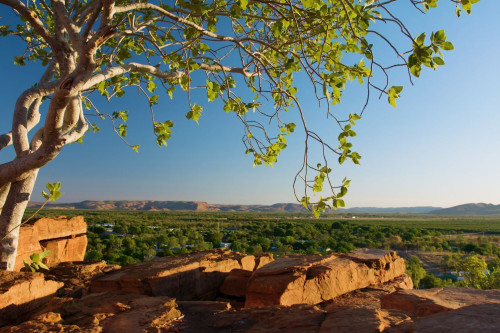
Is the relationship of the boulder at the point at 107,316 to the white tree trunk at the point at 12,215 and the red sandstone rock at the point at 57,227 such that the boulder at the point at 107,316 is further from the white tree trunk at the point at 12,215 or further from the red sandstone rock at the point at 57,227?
the red sandstone rock at the point at 57,227

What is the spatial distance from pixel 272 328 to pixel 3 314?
3.59 meters

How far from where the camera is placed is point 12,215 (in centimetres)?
575

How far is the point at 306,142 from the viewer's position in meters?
4.72

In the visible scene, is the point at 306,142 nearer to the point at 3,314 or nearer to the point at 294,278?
the point at 294,278

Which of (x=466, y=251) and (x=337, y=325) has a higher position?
(x=337, y=325)

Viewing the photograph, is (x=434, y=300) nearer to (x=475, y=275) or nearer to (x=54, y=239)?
(x=54, y=239)

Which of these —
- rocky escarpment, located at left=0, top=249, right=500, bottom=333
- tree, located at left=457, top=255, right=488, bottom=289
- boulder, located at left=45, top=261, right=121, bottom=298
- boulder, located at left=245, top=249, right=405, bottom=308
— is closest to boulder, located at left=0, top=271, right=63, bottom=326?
rocky escarpment, located at left=0, top=249, right=500, bottom=333

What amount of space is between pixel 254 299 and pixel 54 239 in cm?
639

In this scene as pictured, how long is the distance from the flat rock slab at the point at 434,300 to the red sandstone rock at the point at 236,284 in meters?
2.79

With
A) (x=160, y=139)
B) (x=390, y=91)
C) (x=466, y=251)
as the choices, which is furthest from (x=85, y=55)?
(x=466, y=251)

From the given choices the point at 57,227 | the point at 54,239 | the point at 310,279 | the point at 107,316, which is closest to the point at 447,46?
the point at 310,279

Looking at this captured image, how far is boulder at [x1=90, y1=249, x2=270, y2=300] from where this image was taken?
19.4 ft

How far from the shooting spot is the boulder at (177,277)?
5902 millimetres

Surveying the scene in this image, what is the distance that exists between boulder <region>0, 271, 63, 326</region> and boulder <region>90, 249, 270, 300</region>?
102cm
